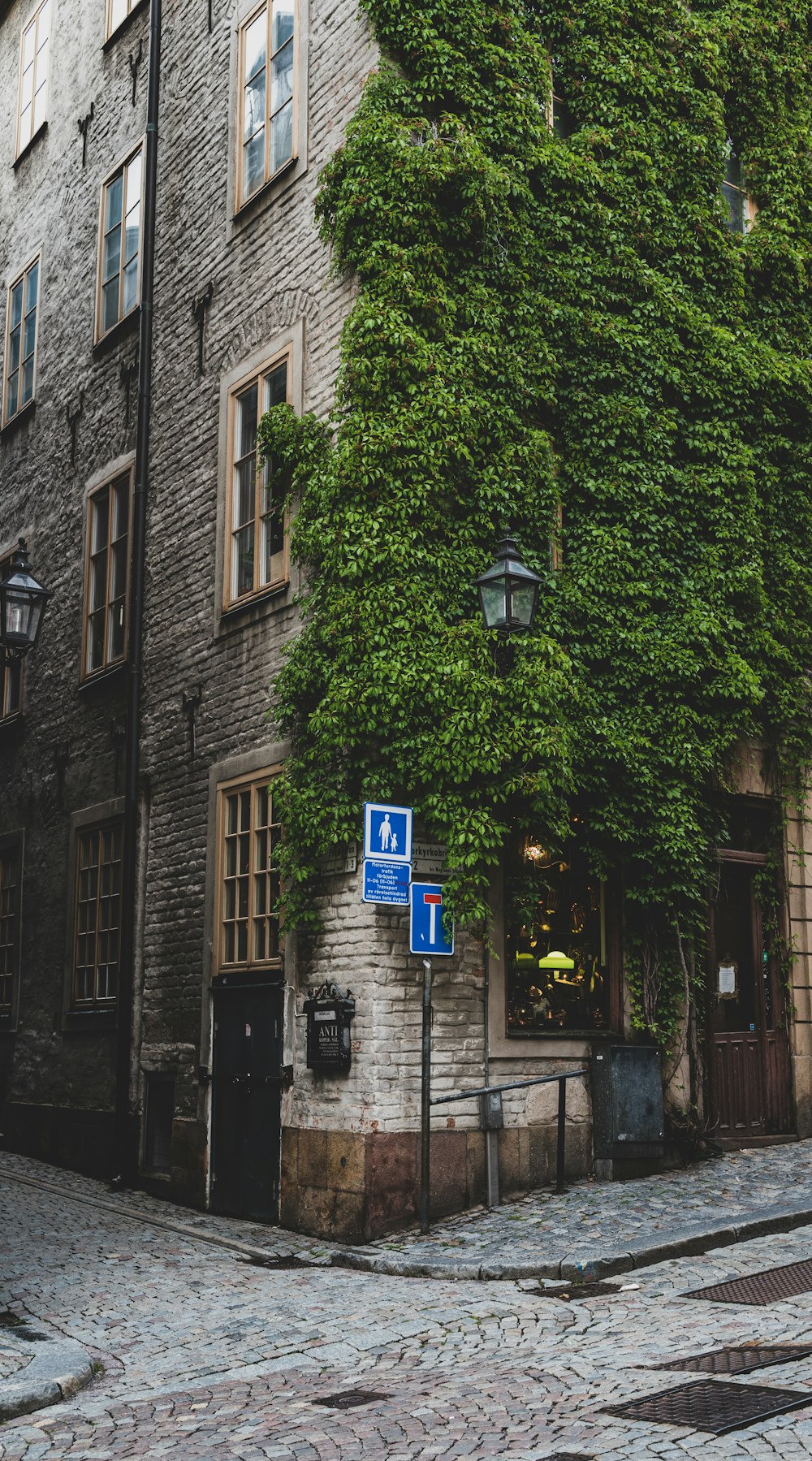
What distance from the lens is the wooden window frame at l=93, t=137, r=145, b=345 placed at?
16.2m

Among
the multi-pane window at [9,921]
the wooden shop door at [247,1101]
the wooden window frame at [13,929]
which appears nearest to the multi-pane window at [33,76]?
the wooden window frame at [13,929]

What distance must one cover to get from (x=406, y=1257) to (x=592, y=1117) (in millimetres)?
2582

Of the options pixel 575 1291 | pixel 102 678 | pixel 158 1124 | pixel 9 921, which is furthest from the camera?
pixel 9 921

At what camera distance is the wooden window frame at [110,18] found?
1709cm

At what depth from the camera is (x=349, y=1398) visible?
6355mm

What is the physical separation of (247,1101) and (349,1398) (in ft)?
19.8

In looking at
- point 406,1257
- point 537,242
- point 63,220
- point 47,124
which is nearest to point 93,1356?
point 406,1257

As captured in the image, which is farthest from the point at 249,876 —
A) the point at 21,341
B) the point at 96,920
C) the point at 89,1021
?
the point at 21,341

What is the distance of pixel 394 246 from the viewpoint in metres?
11.4

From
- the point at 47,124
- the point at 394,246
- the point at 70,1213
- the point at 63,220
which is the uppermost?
the point at 47,124

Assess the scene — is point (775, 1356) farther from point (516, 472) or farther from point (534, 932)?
point (516, 472)

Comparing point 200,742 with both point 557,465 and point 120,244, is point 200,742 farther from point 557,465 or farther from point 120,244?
point 120,244

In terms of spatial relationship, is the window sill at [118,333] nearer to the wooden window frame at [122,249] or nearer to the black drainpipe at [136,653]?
the wooden window frame at [122,249]

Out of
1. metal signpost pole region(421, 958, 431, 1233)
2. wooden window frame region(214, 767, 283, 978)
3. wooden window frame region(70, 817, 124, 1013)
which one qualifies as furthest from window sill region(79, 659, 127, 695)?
metal signpost pole region(421, 958, 431, 1233)
